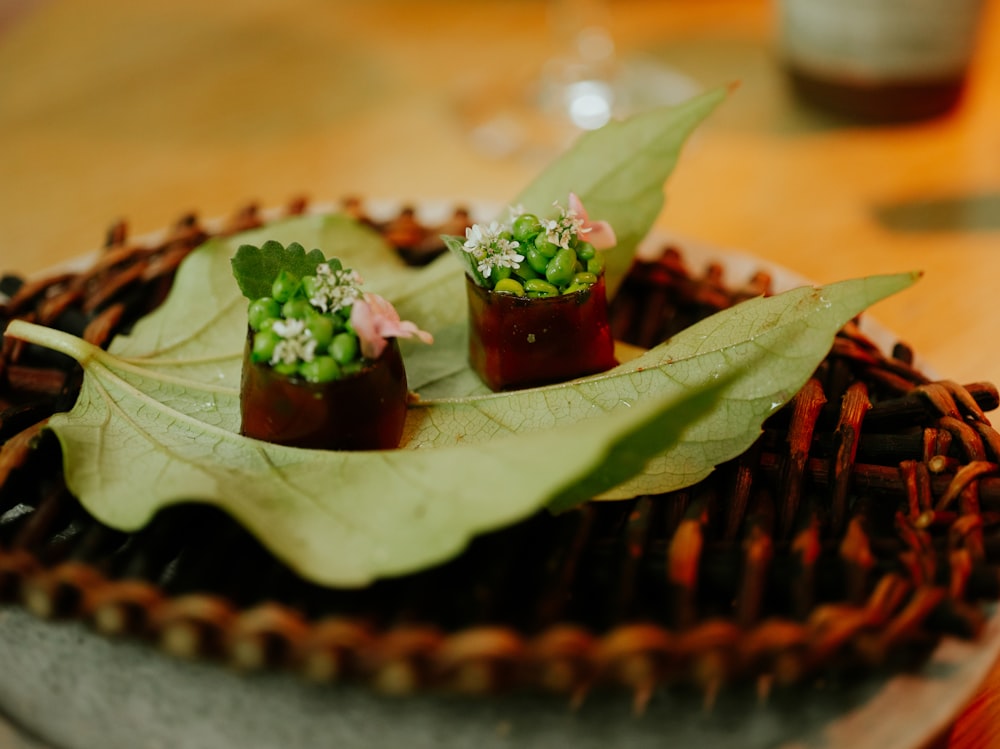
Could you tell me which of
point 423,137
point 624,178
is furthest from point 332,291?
point 423,137

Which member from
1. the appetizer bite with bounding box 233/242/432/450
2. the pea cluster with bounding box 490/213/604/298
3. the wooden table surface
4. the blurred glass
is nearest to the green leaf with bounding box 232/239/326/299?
the appetizer bite with bounding box 233/242/432/450

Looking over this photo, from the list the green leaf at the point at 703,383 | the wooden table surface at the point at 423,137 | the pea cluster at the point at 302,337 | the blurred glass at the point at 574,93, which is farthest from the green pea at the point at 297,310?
the blurred glass at the point at 574,93

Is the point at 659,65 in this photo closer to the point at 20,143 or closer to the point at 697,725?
the point at 20,143

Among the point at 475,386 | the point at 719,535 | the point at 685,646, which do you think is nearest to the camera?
the point at 685,646

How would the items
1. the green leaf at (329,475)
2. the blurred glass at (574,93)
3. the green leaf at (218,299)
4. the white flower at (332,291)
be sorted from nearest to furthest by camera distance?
the green leaf at (329,475) → the white flower at (332,291) → the green leaf at (218,299) → the blurred glass at (574,93)

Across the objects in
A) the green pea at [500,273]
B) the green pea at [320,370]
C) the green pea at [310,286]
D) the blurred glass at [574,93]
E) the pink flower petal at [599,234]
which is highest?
the green pea at [310,286]

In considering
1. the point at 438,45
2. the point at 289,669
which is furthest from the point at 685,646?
the point at 438,45

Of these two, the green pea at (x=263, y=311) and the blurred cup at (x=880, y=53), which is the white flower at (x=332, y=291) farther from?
the blurred cup at (x=880, y=53)
